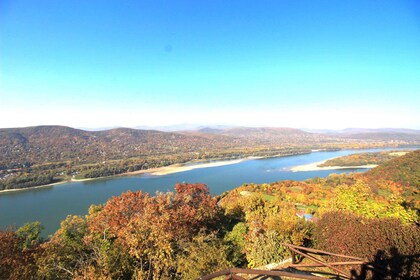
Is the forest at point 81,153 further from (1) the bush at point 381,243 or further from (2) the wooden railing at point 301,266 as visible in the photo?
(2) the wooden railing at point 301,266

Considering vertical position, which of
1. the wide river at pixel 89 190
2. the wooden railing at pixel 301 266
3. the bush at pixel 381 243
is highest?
the wooden railing at pixel 301 266

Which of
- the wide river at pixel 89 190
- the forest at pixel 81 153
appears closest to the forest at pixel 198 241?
the wide river at pixel 89 190

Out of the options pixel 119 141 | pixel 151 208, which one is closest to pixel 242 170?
pixel 151 208

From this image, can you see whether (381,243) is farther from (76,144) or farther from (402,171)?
(76,144)

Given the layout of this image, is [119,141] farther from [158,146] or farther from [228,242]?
[228,242]

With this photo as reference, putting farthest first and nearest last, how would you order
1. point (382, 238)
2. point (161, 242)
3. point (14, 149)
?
1. point (14, 149)
2. point (161, 242)
3. point (382, 238)

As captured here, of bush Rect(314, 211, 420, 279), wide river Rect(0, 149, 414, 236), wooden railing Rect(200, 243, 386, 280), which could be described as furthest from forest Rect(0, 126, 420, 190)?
wooden railing Rect(200, 243, 386, 280)
